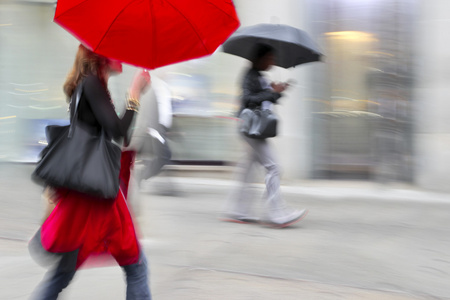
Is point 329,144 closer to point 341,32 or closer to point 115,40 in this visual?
point 341,32

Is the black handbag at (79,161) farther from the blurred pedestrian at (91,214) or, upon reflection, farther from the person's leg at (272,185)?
the person's leg at (272,185)

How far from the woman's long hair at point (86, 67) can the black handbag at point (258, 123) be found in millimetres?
3016

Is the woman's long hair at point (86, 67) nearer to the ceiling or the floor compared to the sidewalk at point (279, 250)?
nearer to the ceiling

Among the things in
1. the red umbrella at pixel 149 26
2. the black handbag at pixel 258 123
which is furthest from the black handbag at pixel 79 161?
the black handbag at pixel 258 123

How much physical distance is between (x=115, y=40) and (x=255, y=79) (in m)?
3.29

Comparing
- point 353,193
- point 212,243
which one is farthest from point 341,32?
point 212,243

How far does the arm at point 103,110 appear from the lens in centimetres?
271

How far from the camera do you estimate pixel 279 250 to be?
516cm

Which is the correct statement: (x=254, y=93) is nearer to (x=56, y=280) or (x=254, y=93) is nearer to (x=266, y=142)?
(x=266, y=142)

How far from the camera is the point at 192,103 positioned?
9.30 meters

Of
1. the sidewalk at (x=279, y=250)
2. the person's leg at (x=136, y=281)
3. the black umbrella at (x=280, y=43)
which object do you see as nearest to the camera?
the person's leg at (x=136, y=281)

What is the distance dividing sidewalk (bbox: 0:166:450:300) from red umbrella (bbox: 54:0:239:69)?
1.83m

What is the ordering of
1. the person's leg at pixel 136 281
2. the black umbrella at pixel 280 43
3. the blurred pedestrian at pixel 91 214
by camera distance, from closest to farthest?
the blurred pedestrian at pixel 91 214 → the person's leg at pixel 136 281 → the black umbrella at pixel 280 43

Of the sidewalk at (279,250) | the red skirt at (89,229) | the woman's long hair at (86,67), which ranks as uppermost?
the woman's long hair at (86,67)
